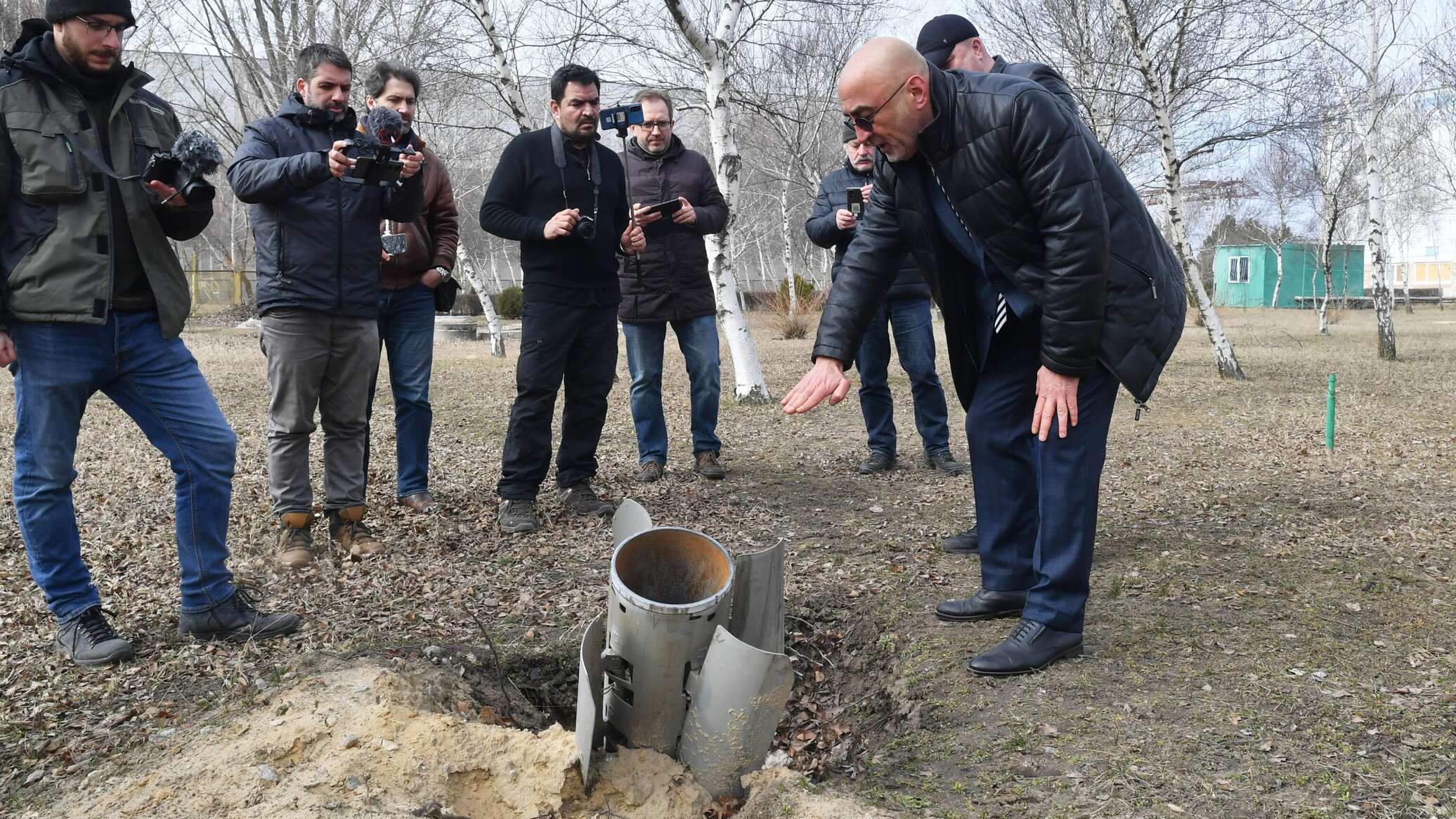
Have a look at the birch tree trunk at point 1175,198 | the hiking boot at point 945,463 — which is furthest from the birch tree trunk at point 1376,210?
the hiking boot at point 945,463

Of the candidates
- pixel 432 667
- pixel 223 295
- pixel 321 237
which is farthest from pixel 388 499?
pixel 223 295

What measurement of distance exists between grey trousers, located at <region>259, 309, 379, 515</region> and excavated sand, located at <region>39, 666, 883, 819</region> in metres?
1.66

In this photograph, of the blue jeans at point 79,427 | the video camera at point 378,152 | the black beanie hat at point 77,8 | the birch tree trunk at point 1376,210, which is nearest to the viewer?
the black beanie hat at point 77,8

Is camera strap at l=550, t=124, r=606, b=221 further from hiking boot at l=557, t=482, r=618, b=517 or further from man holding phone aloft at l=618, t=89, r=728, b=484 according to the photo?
hiking boot at l=557, t=482, r=618, b=517

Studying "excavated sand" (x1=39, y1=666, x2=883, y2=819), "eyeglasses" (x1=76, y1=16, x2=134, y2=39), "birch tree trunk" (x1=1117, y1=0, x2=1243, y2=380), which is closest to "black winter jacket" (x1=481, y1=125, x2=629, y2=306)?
"eyeglasses" (x1=76, y1=16, x2=134, y2=39)

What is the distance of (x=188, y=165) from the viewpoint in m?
3.35

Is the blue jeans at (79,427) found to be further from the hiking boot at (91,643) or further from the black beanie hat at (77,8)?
the black beanie hat at (77,8)

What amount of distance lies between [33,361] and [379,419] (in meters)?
5.82

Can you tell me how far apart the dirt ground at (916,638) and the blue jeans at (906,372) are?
338 mm

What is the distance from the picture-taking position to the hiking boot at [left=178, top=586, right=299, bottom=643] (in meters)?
3.57

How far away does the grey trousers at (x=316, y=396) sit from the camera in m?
4.39

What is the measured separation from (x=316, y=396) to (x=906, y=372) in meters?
3.39

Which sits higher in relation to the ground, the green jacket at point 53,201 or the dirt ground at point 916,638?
the green jacket at point 53,201

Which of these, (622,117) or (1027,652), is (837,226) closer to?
(622,117)
